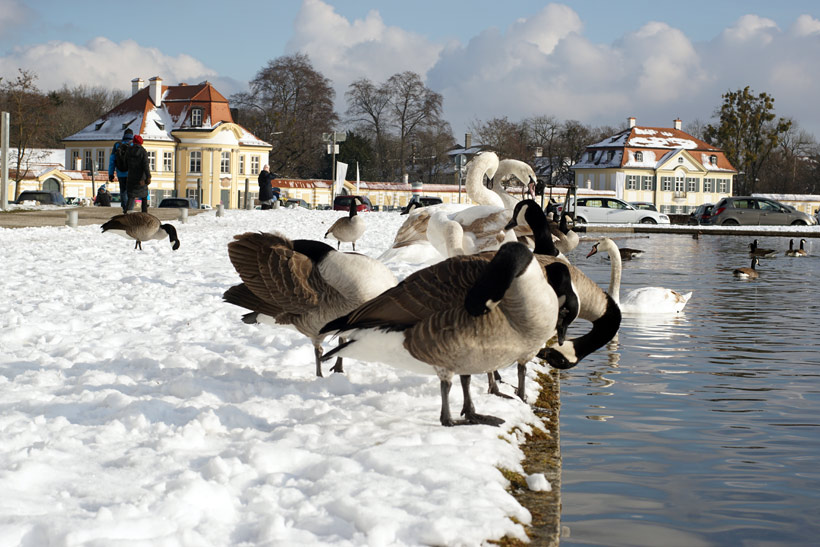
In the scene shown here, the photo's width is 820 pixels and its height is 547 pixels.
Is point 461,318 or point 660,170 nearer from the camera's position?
point 461,318

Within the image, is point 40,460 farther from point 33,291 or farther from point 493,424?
point 33,291

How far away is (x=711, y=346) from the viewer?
31.4ft

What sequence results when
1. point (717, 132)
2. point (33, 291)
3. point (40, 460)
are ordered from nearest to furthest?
point (40, 460) → point (33, 291) → point (717, 132)

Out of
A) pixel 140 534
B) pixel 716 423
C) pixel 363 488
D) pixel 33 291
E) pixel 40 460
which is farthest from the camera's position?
pixel 33 291

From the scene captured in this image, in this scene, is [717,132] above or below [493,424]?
above

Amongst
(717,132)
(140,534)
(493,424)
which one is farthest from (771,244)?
(717,132)

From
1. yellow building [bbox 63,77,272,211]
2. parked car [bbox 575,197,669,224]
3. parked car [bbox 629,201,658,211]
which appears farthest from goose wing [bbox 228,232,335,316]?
yellow building [bbox 63,77,272,211]

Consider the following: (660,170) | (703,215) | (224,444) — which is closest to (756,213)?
(703,215)

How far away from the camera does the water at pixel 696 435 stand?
13.8 ft

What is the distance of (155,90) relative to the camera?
3135 inches

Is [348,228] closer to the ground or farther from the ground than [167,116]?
closer to the ground

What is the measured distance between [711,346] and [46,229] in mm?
15494

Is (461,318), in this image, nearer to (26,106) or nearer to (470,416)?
(470,416)

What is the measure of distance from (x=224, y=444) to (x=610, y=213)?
142ft
